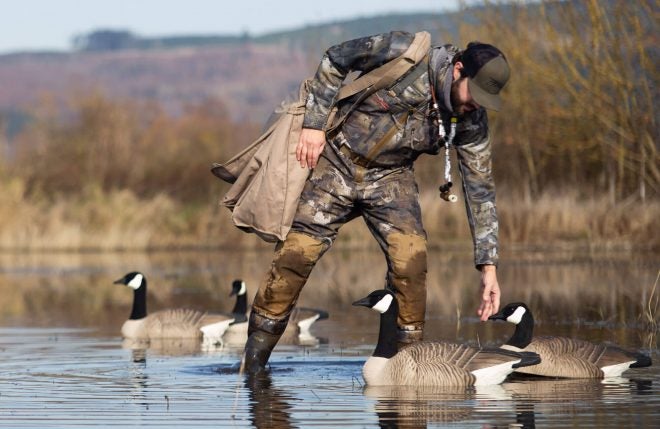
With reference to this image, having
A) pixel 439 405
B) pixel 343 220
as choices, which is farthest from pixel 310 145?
pixel 439 405

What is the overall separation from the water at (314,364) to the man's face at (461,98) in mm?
1895

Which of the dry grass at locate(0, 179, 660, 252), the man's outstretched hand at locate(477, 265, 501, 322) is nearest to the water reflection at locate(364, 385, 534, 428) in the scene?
the man's outstretched hand at locate(477, 265, 501, 322)

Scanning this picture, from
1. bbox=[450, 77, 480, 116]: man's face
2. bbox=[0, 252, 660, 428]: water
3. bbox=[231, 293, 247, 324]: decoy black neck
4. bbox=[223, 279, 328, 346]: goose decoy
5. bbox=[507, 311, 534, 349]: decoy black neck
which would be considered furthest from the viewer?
bbox=[231, 293, 247, 324]: decoy black neck

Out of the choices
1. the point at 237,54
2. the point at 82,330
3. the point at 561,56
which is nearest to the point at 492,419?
the point at 82,330

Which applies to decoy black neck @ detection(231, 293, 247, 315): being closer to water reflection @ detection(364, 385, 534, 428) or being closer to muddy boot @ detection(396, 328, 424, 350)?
muddy boot @ detection(396, 328, 424, 350)

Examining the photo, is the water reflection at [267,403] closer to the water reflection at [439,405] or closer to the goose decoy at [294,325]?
the water reflection at [439,405]

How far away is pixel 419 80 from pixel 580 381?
8.55ft

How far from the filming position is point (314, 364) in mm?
11500

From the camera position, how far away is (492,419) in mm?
8180

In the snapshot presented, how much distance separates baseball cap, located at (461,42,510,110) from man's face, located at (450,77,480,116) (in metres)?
0.10

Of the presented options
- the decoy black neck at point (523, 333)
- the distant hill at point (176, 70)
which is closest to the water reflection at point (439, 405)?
the decoy black neck at point (523, 333)

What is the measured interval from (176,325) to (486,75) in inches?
307

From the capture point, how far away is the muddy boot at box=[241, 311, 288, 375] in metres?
10.1

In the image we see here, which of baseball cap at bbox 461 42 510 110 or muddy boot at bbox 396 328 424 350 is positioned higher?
baseball cap at bbox 461 42 510 110
